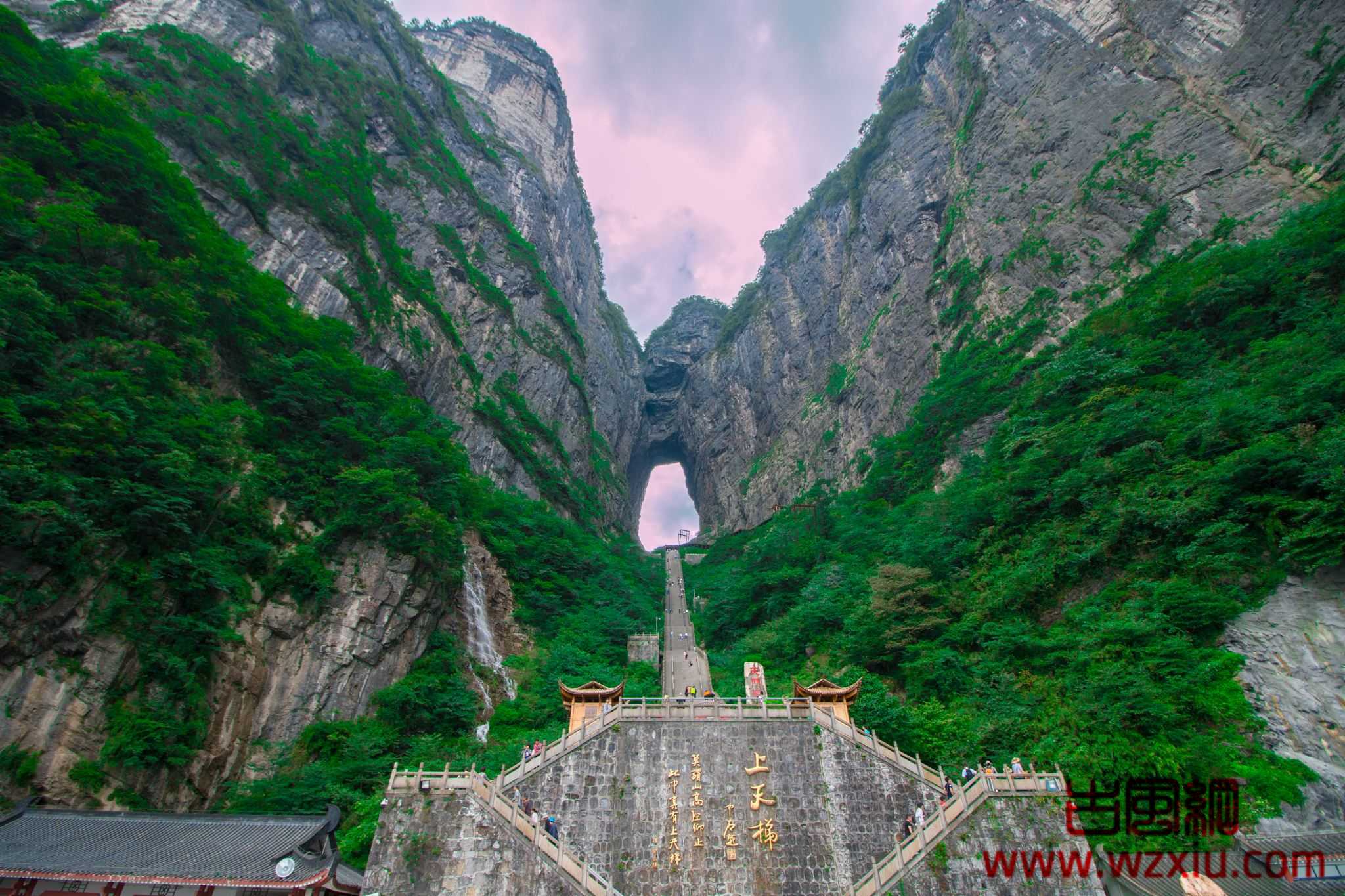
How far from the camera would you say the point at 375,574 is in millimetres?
17469

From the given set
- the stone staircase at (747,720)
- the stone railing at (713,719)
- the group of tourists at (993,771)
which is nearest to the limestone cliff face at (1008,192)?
the group of tourists at (993,771)

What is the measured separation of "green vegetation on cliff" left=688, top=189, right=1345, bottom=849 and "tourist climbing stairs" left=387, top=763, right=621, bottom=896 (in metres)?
6.39

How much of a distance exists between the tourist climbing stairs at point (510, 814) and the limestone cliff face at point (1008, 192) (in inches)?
946

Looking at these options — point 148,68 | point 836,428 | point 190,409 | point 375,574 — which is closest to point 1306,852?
point 375,574


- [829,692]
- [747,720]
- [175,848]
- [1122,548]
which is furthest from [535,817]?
[1122,548]

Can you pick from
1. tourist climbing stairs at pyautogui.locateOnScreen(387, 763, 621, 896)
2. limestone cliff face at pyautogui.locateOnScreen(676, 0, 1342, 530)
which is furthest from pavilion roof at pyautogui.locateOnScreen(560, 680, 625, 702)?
limestone cliff face at pyautogui.locateOnScreen(676, 0, 1342, 530)

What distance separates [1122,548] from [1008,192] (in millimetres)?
26360

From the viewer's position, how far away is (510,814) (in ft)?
32.9

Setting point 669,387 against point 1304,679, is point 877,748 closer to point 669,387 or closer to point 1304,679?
point 1304,679

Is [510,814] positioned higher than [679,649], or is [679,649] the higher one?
[679,649]

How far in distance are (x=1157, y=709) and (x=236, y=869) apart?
14.6m

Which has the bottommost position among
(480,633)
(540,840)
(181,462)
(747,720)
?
(540,840)

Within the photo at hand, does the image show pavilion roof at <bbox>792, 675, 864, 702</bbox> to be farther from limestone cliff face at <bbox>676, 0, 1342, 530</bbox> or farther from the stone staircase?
limestone cliff face at <bbox>676, 0, 1342, 530</bbox>

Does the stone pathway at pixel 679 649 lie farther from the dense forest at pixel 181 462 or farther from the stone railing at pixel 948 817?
the stone railing at pixel 948 817
